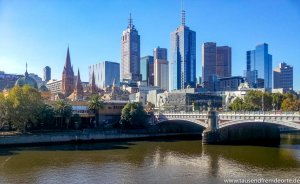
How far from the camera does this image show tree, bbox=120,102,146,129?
302ft

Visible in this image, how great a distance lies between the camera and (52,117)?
281 ft

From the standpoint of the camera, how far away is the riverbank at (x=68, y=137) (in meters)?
71.4

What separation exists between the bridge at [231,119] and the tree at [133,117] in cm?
534

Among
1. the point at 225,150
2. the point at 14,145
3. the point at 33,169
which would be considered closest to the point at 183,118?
the point at 225,150

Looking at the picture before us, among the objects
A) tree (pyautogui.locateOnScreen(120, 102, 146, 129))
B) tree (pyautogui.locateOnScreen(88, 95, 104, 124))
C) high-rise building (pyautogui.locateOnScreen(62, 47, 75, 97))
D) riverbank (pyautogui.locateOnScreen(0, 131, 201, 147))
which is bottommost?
riverbank (pyautogui.locateOnScreen(0, 131, 201, 147))

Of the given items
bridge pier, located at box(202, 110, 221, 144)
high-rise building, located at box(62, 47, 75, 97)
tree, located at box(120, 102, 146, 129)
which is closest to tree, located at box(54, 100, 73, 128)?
tree, located at box(120, 102, 146, 129)

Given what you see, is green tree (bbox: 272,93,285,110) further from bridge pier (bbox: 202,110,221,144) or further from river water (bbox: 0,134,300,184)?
river water (bbox: 0,134,300,184)

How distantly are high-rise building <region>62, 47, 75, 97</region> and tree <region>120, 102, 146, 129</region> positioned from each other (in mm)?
56020

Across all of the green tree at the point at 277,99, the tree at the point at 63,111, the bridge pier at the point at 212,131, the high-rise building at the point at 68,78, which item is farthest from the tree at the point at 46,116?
the green tree at the point at 277,99

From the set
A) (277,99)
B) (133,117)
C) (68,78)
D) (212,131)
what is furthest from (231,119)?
(68,78)

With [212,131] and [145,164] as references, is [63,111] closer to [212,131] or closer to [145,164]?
[212,131]

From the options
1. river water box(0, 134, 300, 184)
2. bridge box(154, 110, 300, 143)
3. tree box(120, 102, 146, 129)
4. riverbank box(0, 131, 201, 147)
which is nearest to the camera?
river water box(0, 134, 300, 184)

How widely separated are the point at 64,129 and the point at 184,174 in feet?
160

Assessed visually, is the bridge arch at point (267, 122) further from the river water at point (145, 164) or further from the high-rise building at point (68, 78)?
the high-rise building at point (68, 78)
